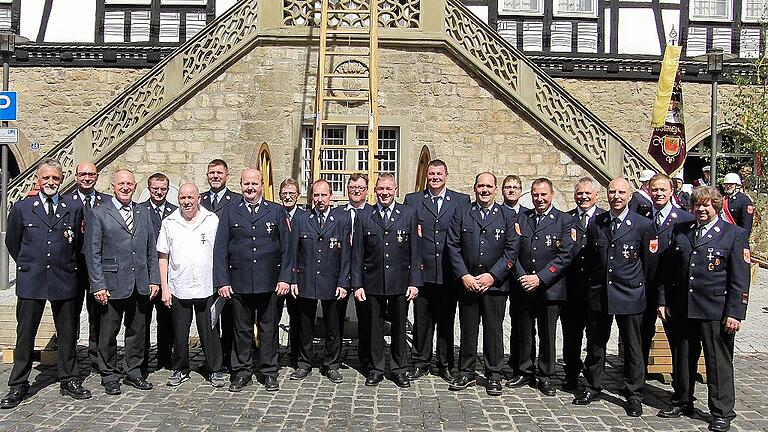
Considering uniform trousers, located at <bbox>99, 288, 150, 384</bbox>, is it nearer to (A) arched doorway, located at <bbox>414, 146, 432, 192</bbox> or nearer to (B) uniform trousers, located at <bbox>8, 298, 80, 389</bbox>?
(B) uniform trousers, located at <bbox>8, 298, 80, 389</bbox>

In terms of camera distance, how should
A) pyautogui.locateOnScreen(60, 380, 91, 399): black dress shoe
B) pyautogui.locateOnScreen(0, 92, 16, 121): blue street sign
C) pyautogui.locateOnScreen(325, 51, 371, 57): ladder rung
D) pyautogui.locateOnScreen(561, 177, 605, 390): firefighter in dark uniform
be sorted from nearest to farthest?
pyautogui.locateOnScreen(60, 380, 91, 399): black dress shoe, pyautogui.locateOnScreen(561, 177, 605, 390): firefighter in dark uniform, pyautogui.locateOnScreen(0, 92, 16, 121): blue street sign, pyautogui.locateOnScreen(325, 51, 371, 57): ladder rung

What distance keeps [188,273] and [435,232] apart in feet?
7.91

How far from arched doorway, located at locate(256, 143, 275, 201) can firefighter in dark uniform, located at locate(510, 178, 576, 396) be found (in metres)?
5.39

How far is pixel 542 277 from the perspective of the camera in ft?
23.5

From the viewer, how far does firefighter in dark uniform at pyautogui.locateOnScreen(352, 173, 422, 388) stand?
24.3ft

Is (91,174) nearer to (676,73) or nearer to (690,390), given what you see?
(690,390)

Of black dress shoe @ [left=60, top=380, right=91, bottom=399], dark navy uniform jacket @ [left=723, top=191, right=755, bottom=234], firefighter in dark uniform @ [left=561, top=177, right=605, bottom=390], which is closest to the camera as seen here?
black dress shoe @ [left=60, top=380, right=91, bottom=399]

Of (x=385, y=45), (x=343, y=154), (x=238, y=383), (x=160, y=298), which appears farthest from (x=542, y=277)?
(x=385, y=45)

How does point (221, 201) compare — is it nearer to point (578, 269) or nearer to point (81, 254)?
point (81, 254)

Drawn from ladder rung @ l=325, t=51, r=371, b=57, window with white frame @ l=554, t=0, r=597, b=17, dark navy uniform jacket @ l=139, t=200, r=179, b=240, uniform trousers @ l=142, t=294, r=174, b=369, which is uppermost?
window with white frame @ l=554, t=0, r=597, b=17

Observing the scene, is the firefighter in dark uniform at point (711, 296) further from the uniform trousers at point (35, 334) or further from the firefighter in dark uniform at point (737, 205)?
the firefighter in dark uniform at point (737, 205)

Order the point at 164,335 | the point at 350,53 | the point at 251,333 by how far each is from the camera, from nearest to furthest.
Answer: the point at 251,333, the point at 164,335, the point at 350,53

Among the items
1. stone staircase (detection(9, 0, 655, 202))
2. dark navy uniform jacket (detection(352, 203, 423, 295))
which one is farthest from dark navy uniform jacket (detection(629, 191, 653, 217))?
stone staircase (detection(9, 0, 655, 202))

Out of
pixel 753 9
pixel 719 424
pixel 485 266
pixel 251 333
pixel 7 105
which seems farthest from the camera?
pixel 753 9
